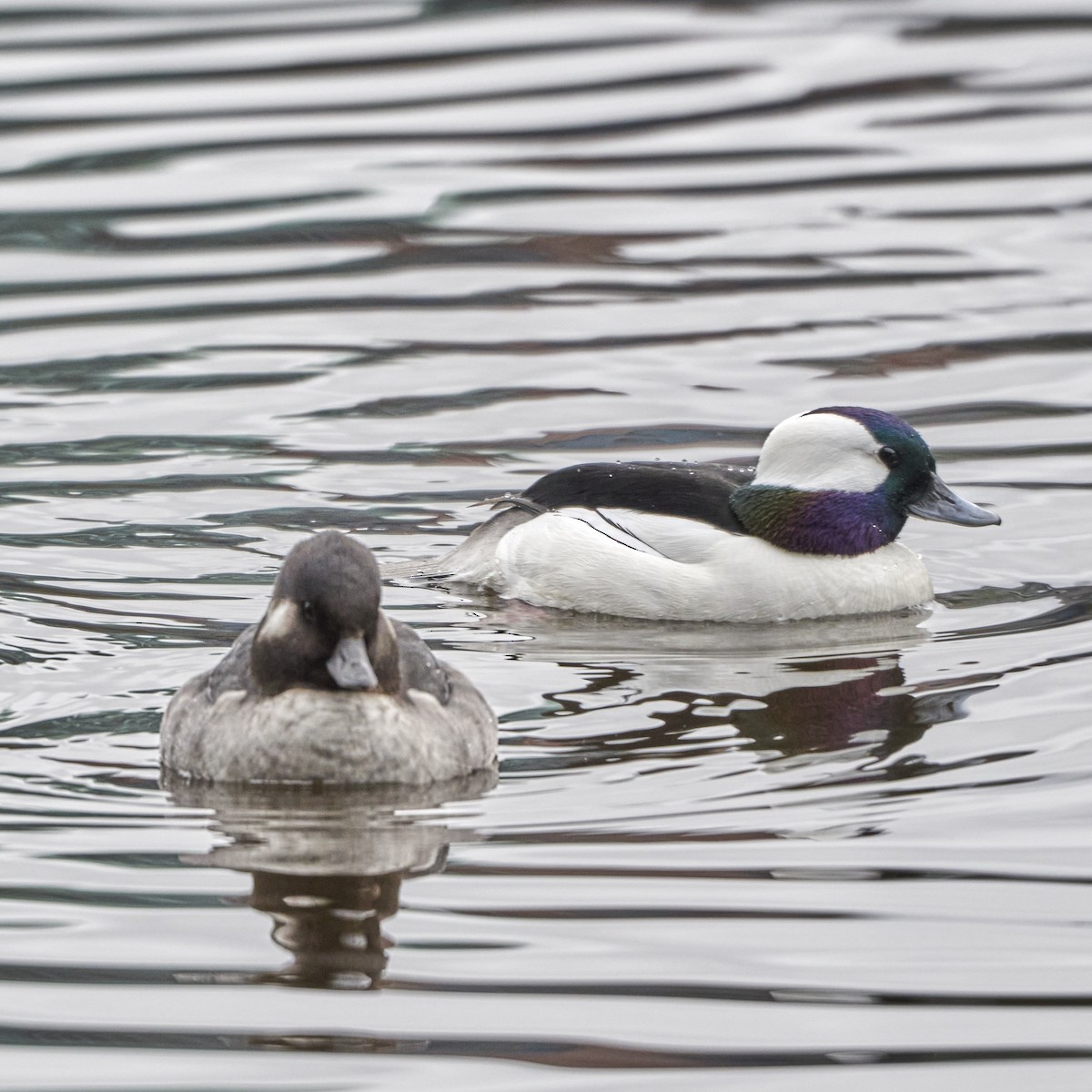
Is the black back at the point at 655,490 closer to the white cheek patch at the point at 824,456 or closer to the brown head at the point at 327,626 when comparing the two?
the white cheek patch at the point at 824,456

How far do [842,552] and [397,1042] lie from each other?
5000 millimetres

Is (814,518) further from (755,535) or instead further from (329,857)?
(329,857)

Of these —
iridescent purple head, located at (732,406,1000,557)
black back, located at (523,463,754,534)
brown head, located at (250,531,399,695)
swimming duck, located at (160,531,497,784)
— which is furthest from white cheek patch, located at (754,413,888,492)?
brown head, located at (250,531,399,695)

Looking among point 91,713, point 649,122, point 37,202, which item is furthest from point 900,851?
point 649,122

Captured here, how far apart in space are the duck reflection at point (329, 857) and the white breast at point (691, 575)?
2.53 metres

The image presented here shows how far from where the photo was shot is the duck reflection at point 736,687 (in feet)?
26.9

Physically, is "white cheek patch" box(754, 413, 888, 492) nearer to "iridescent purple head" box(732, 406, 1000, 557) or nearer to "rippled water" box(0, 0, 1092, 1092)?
"iridescent purple head" box(732, 406, 1000, 557)

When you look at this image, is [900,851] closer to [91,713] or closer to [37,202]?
[91,713]

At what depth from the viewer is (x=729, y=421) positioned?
12664 millimetres

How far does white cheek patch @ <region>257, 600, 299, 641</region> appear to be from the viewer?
7.55 meters

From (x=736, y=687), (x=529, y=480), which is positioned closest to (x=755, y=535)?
(x=736, y=687)

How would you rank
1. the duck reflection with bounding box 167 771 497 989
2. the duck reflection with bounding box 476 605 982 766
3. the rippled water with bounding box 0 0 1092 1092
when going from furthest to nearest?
the duck reflection with bounding box 476 605 982 766, the duck reflection with bounding box 167 771 497 989, the rippled water with bounding box 0 0 1092 1092

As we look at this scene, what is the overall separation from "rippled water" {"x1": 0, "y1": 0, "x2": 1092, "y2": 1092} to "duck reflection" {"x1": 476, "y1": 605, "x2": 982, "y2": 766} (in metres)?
0.03

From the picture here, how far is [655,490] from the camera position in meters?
10.3
